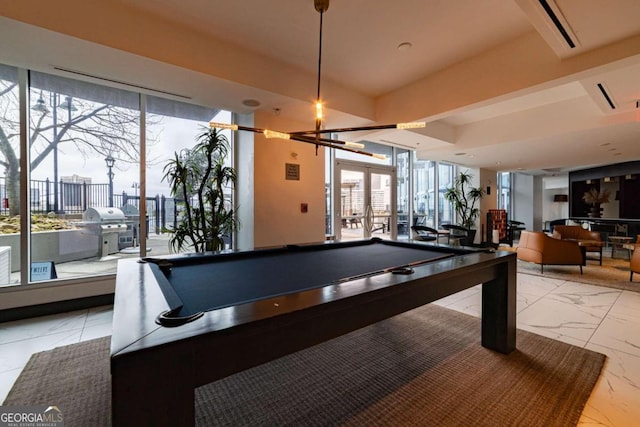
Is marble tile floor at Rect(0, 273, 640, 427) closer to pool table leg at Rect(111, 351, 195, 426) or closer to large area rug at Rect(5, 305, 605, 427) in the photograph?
large area rug at Rect(5, 305, 605, 427)

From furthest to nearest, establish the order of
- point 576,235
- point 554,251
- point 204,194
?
1. point 576,235
2. point 554,251
3. point 204,194

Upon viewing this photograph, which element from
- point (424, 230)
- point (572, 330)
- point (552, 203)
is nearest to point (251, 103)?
point (572, 330)

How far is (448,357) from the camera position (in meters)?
2.32

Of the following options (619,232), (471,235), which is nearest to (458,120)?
(471,235)

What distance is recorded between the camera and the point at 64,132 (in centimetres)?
348

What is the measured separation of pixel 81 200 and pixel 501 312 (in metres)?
4.92

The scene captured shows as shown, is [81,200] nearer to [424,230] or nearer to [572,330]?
[572,330]

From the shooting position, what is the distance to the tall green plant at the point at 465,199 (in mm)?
8156

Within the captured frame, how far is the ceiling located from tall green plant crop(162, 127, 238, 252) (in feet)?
2.27

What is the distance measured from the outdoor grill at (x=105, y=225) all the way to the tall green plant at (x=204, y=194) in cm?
82

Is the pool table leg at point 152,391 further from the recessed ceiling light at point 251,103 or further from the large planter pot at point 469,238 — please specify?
the large planter pot at point 469,238

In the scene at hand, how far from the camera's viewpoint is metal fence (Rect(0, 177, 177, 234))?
3.32 metres

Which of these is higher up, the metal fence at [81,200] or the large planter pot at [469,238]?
the metal fence at [81,200]

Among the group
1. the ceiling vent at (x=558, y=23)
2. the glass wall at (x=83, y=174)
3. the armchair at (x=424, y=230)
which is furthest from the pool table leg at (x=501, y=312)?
the armchair at (x=424, y=230)
